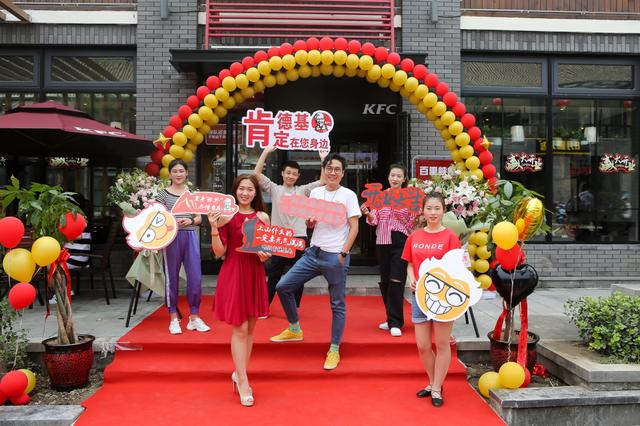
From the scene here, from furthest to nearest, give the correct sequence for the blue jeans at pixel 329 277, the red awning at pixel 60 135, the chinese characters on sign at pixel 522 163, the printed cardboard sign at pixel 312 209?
1. the chinese characters on sign at pixel 522 163
2. the red awning at pixel 60 135
3. the blue jeans at pixel 329 277
4. the printed cardboard sign at pixel 312 209

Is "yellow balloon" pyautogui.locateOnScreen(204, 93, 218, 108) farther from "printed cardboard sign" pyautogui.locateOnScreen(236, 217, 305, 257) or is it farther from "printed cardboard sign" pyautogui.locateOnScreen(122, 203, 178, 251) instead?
"printed cardboard sign" pyautogui.locateOnScreen(236, 217, 305, 257)

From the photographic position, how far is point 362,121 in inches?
319

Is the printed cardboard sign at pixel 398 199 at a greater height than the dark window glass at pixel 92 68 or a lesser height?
lesser

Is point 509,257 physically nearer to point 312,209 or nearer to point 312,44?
point 312,209

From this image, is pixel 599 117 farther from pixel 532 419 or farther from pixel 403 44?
pixel 532 419

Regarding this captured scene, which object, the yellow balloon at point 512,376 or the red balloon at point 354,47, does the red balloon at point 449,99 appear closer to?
the red balloon at point 354,47

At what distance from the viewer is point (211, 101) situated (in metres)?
6.24

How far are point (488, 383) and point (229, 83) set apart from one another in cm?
461

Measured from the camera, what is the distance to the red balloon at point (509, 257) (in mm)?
3979

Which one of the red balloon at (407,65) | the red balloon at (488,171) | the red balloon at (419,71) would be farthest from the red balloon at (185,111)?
the red balloon at (488,171)

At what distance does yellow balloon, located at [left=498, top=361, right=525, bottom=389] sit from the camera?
3.78 metres

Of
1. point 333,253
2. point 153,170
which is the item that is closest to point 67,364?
point 333,253

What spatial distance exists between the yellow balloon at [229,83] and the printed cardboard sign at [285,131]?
40 cm

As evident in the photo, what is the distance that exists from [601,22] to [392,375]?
7.25m
